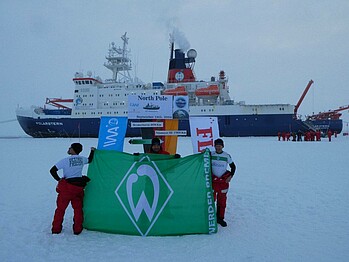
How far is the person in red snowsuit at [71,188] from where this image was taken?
11.1ft

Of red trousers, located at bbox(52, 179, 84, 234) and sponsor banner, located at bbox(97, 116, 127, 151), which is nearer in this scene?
red trousers, located at bbox(52, 179, 84, 234)

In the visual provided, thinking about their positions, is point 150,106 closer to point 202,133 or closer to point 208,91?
point 202,133

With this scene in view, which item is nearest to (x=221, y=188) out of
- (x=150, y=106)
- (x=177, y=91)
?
(x=150, y=106)

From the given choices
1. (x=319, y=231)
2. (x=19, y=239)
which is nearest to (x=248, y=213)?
(x=319, y=231)

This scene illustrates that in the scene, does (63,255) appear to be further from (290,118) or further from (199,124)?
(290,118)

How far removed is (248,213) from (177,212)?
147 cm

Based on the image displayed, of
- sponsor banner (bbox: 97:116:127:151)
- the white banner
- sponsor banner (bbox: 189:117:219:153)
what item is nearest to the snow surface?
sponsor banner (bbox: 189:117:219:153)

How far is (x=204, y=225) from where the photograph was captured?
3447 millimetres

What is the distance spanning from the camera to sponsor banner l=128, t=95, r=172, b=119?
506 cm

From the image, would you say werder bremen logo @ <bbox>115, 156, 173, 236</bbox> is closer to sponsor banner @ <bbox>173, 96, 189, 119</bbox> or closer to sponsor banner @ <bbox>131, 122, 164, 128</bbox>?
sponsor banner @ <bbox>131, 122, 164, 128</bbox>

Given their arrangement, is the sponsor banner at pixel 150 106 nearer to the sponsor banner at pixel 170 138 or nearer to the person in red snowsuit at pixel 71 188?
the sponsor banner at pixel 170 138

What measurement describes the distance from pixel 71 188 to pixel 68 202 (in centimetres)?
22

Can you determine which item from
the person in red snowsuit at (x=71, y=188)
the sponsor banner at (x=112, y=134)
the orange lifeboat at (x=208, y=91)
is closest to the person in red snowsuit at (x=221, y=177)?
the person in red snowsuit at (x=71, y=188)

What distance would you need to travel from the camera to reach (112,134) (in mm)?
5098
